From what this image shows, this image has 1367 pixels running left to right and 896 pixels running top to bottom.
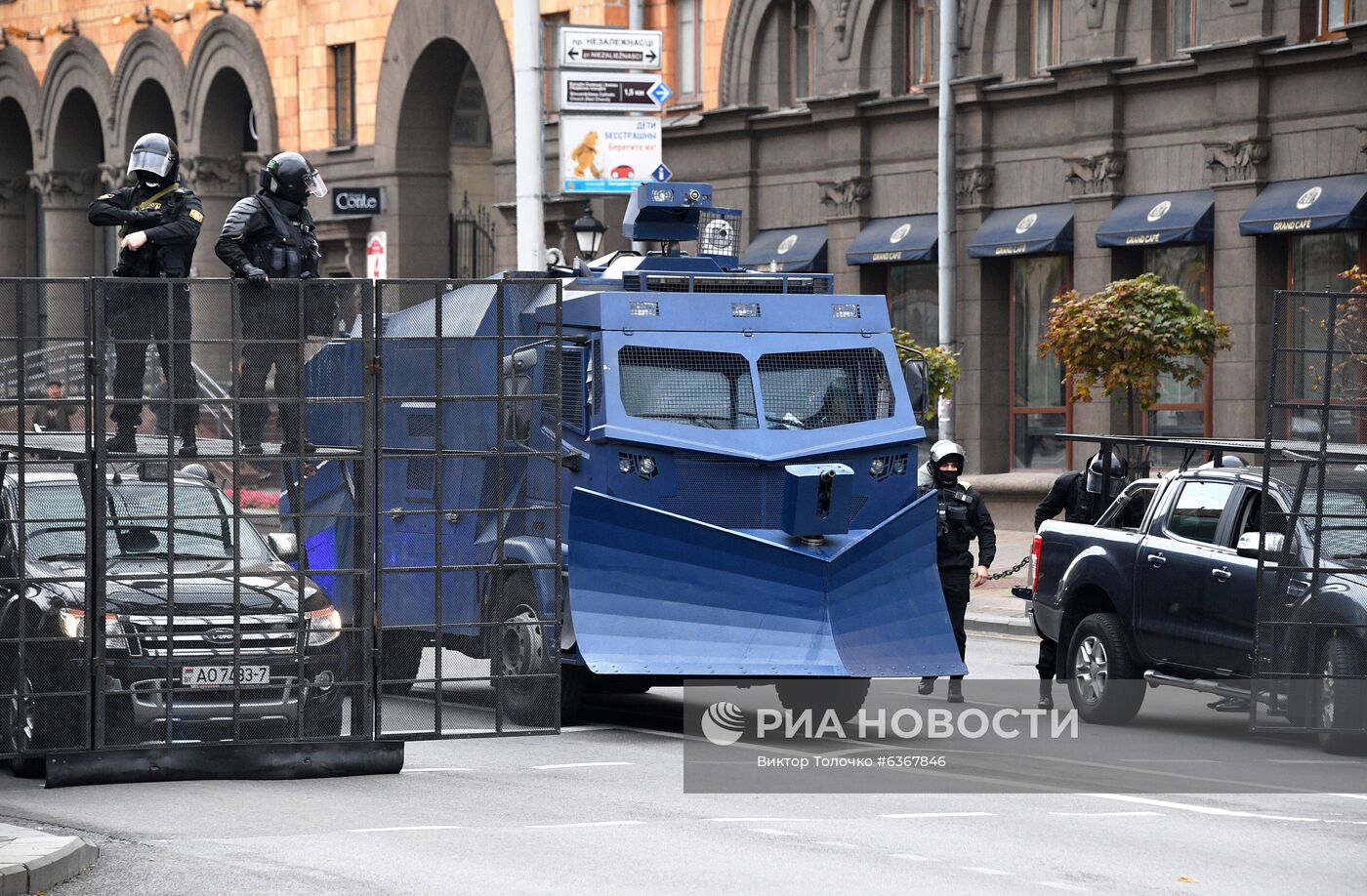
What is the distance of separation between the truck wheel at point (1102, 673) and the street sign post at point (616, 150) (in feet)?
47.1

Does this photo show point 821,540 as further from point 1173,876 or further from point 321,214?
point 321,214

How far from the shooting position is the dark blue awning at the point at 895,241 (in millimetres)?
32875

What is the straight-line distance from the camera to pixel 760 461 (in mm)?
13758

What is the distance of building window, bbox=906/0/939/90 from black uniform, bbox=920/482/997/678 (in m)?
18.2

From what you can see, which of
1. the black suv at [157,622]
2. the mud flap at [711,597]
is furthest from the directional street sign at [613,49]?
the black suv at [157,622]

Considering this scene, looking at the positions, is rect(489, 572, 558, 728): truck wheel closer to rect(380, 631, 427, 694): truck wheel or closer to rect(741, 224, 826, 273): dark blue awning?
rect(380, 631, 427, 694): truck wheel

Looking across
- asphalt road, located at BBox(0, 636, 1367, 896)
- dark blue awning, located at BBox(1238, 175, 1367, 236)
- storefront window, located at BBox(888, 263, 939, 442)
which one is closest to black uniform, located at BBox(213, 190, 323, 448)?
asphalt road, located at BBox(0, 636, 1367, 896)

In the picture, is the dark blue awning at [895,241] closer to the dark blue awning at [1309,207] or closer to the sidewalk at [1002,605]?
the sidewalk at [1002,605]

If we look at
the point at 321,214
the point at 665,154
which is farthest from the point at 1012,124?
the point at 321,214

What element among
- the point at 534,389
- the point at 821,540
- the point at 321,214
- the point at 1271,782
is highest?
the point at 321,214

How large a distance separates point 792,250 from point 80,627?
25162mm

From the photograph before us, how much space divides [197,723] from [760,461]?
403 centimetres

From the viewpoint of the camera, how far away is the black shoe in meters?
11.1

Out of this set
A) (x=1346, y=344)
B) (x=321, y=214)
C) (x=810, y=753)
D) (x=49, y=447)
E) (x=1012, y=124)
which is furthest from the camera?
(x=321, y=214)
